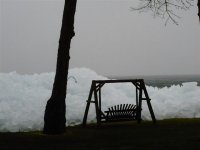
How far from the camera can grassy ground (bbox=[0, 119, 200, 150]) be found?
1082 centimetres

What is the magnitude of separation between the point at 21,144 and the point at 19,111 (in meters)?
9.96

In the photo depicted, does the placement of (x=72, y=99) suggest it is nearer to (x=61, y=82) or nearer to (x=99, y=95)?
(x=99, y=95)

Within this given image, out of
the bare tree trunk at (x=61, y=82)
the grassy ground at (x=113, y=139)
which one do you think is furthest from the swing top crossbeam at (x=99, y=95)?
the bare tree trunk at (x=61, y=82)

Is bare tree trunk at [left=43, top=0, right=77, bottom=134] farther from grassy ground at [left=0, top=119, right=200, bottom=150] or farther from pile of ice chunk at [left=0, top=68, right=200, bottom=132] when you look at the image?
pile of ice chunk at [left=0, top=68, right=200, bottom=132]

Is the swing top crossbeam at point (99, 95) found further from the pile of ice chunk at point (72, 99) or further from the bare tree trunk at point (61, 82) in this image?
the pile of ice chunk at point (72, 99)

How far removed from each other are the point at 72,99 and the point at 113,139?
11.9 m

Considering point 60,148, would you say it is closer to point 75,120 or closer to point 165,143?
point 165,143

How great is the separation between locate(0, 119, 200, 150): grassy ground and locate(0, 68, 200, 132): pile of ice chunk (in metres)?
5.29

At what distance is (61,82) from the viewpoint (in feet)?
46.1

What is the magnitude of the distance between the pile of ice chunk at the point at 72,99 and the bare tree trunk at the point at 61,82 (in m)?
4.92

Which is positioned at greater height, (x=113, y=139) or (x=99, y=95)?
(x=99, y=95)

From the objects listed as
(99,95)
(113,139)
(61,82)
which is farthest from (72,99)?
(113,139)

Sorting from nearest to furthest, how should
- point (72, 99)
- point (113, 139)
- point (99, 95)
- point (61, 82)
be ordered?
point (113, 139)
point (61, 82)
point (99, 95)
point (72, 99)

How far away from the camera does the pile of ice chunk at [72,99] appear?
20391 millimetres
